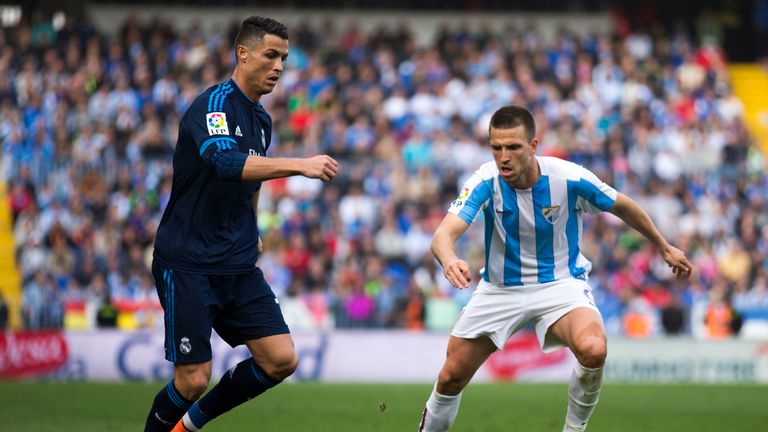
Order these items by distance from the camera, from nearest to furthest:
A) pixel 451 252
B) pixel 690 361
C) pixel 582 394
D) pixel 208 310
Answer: pixel 208 310 < pixel 451 252 < pixel 582 394 < pixel 690 361

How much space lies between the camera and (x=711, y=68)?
2812 centimetres

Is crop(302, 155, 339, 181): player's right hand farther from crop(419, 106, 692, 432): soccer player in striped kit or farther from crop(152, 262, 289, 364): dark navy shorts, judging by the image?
crop(419, 106, 692, 432): soccer player in striped kit

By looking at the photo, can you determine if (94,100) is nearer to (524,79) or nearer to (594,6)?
(524,79)

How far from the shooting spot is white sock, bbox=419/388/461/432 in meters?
7.90

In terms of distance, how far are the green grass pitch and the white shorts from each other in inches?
59.4

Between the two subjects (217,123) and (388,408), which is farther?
(388,408)

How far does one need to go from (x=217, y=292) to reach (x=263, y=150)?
3.04 feet

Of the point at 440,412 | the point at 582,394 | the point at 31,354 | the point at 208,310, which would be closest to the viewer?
the point at 208,310

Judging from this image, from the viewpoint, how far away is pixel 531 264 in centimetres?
812

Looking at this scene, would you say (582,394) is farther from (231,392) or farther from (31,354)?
(31,354)

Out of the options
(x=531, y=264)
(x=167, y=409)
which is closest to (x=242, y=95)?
(x=167, y=409)

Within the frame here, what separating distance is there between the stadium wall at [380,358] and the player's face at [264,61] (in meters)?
11.4

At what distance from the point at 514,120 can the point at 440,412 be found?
1.99 metres

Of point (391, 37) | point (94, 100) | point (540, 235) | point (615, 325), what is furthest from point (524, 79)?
point (540, 235)
